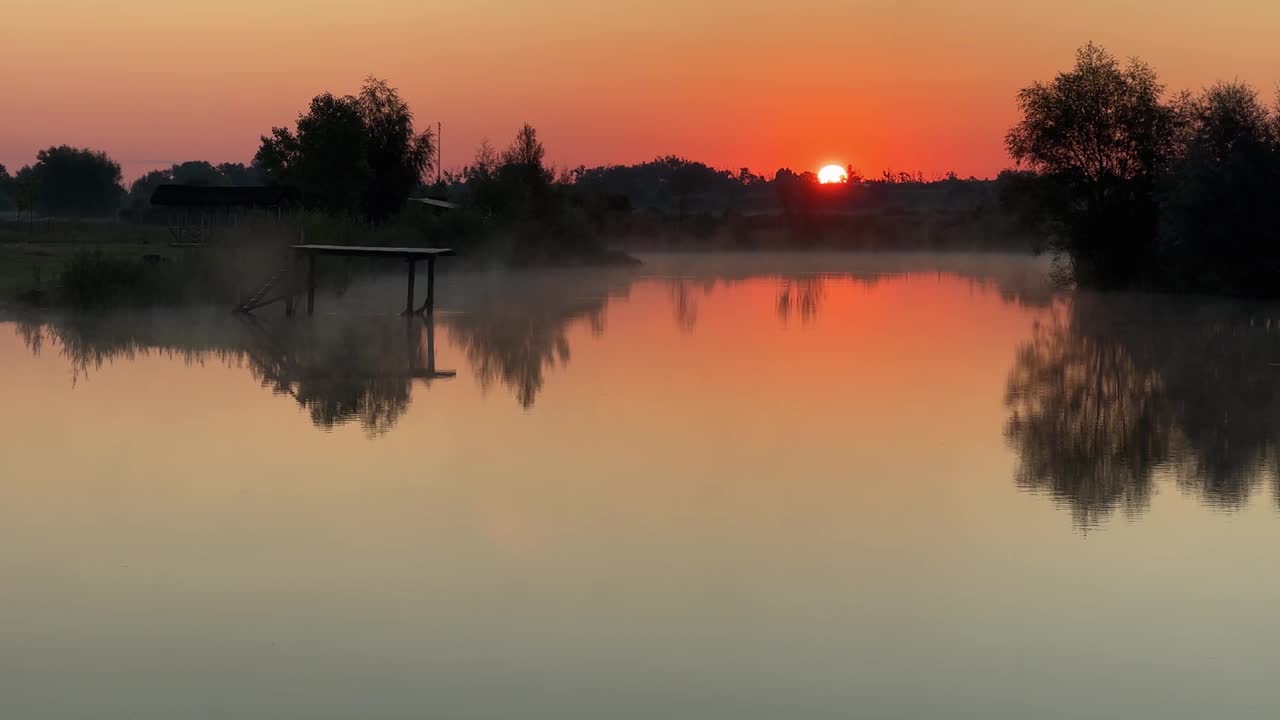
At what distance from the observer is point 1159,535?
41.1 ft

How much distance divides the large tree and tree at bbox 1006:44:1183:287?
37.2 metres

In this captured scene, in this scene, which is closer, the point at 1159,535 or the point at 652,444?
the point at 1159,535

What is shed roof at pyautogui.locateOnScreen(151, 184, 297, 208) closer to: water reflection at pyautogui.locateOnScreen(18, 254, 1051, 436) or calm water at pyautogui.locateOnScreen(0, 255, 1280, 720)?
water reflection at pyautogui.locateOnScreen(18, 254, 1051, 436)

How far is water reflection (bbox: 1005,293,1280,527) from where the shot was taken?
15.0 meters

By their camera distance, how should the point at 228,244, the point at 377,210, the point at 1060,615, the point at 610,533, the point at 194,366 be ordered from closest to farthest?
the point at 1060,615, the point at 610,533, the point at 194,366, the point at 228,244, the point at 377,210

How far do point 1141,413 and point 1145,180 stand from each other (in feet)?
143

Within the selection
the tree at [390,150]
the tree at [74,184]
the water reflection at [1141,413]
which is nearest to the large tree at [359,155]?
the tree at [390,150]

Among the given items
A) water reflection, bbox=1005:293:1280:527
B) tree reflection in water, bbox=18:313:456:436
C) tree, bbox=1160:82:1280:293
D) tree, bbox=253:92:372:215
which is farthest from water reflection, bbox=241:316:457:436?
tree, bbox=253:92:372:215

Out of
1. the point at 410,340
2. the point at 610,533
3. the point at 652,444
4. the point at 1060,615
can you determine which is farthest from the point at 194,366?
the point at 1060,615

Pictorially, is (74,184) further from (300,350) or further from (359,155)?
(300,350)

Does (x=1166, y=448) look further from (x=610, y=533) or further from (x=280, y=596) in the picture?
(x=280, y=596)

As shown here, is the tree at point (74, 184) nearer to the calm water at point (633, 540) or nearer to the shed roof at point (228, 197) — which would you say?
the shed roof at point (228, 197)

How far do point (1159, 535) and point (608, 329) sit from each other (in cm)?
2492

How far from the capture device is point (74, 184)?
525 ft
